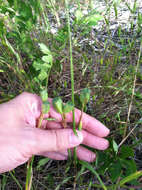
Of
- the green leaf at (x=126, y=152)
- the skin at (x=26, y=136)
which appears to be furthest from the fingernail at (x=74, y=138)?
the green leaf at (x=126, y=152)

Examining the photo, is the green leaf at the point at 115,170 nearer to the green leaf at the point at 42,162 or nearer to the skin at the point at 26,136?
the skin at the point at 26,136

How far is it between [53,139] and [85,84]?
57cm

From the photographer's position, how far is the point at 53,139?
898 mm

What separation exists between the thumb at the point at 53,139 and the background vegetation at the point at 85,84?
0.50 ft

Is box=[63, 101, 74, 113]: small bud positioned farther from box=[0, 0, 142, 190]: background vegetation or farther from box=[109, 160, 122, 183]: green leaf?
box=[109, 160, 122, 183]: green leaf

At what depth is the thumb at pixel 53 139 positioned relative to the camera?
883 mm

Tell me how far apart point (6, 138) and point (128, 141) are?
69 cm

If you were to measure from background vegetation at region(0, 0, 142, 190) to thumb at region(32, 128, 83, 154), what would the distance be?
0.15m

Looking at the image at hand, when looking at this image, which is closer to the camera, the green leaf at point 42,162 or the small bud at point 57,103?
the small bud at point 57,103

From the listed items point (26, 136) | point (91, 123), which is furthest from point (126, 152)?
point (26, 136)

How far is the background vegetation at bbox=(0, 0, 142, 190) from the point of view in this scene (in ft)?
3.11

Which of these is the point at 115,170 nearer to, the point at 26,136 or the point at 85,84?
the point at 26,136

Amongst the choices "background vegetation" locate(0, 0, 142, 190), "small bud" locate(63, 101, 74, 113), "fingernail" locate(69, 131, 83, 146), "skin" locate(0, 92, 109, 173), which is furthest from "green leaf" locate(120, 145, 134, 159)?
"small bud" locate(63, 101, 74, 113)

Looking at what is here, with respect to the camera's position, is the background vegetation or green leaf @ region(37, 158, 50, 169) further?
green leaf @ region(37, 158, 50, 169)
